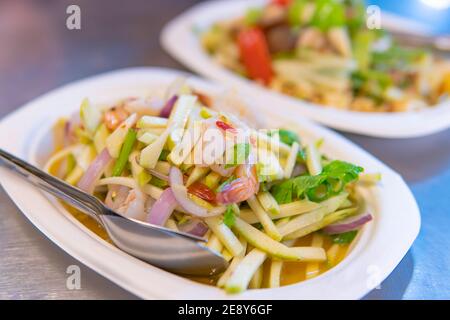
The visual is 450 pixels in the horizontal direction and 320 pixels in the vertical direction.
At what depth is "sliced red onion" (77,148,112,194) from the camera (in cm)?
153

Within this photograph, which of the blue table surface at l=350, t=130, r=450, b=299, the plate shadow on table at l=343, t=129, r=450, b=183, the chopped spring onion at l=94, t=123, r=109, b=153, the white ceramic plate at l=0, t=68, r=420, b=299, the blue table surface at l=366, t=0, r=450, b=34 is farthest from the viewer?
the blue table surface at l=366, t=0, r=450, b=34

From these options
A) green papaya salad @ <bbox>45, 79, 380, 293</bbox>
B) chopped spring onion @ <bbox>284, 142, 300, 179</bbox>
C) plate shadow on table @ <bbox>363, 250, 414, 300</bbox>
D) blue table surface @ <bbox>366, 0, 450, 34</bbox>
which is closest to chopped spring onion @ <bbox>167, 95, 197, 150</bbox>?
green papaya salad @ <bbox>45, 79, 380, 293</bbox>

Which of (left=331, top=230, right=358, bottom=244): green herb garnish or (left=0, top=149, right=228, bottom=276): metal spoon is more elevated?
(left=0, top=149, right=228, bottom=276): metal spoon

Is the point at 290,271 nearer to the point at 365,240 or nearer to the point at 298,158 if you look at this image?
the point at 365,240

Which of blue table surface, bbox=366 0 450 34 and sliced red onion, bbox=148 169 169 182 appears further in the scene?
blue table surface, bbox=366 0 450 34

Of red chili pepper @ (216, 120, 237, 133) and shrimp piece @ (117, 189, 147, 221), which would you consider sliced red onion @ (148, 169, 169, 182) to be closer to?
shrimp piece @ (117, 189, 147, 221)

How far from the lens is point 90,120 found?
1.62 meters

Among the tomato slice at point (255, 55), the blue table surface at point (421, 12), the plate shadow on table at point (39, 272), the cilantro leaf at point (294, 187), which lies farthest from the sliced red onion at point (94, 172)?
the blue table surface at point (421, 12)

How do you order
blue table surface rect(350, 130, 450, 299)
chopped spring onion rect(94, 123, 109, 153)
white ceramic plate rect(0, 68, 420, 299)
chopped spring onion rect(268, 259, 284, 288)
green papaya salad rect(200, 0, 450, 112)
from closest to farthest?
white ceramic plate rect(0, 68, 420, 299), chopped spring onion rect(268, 259, 284, 288), blue table surface rect(350, 130, 450, 299), chopped spring onion rect(94, 123, 109, 153), green papaya salad rect(200, 0, 450, 112)

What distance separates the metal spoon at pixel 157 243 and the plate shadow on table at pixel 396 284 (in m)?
0.45

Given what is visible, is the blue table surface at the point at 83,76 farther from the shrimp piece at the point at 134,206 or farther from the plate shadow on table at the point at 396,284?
the shrimp piece at the point at 134,206

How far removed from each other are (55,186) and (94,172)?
4.9 inches

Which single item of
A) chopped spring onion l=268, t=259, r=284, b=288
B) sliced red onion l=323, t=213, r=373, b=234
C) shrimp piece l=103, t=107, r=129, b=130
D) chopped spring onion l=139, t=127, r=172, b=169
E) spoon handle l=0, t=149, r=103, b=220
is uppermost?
shrimp piece l=103, t=107, r=129, b=130

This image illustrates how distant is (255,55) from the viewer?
2.63 m
